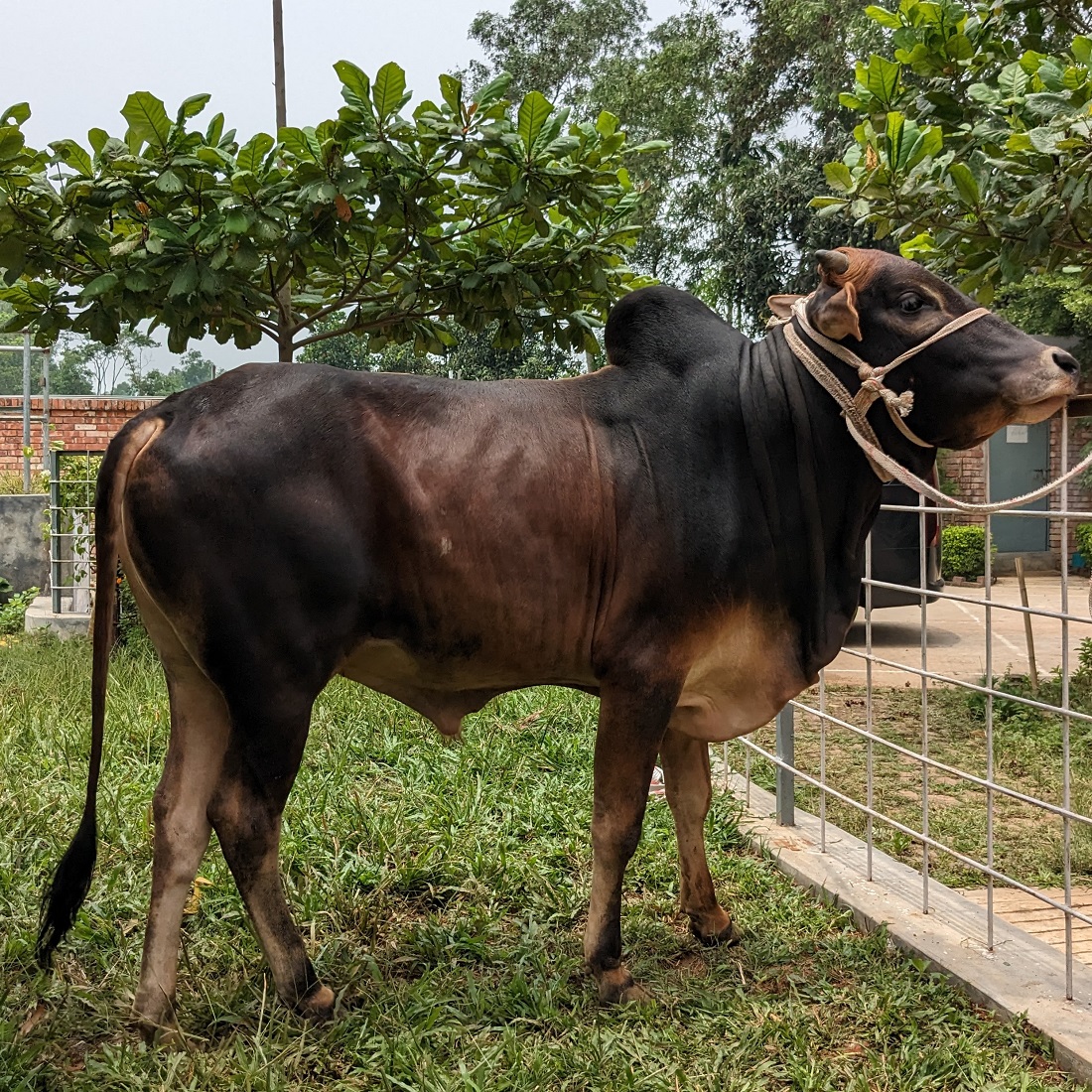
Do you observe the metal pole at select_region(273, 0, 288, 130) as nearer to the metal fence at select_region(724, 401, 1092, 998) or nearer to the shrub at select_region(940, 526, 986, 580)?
the metal fence at select_region(724, 401, 1092, 998)

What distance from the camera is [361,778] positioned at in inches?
179

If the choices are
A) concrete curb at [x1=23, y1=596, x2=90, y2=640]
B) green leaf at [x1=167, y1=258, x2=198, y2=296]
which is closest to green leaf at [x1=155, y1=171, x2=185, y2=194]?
green leaf at [x1=167, y1=258, x2=198, y2=296]

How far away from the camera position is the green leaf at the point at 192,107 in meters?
3.72

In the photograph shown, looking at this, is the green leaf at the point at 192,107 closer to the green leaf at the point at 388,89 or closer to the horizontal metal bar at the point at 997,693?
the green leaf at the point at 388,89

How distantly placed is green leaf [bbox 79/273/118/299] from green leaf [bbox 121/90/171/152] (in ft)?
1.61

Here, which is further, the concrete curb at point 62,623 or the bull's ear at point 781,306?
the concrete curb at point 62,623

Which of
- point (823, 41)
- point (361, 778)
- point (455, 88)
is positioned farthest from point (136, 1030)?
point (823, 41)

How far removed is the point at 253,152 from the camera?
386 centimetres

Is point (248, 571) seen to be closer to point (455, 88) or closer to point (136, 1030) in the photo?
point (136, 1030)

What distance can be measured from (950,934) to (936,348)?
5.95ft

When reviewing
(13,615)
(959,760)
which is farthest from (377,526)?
(13,615)

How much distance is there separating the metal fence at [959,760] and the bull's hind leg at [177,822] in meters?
2.07

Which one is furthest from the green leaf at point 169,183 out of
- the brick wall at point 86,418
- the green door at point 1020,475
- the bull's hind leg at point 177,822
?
the green door at point 1020,475

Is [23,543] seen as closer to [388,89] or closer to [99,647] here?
[388,89]
